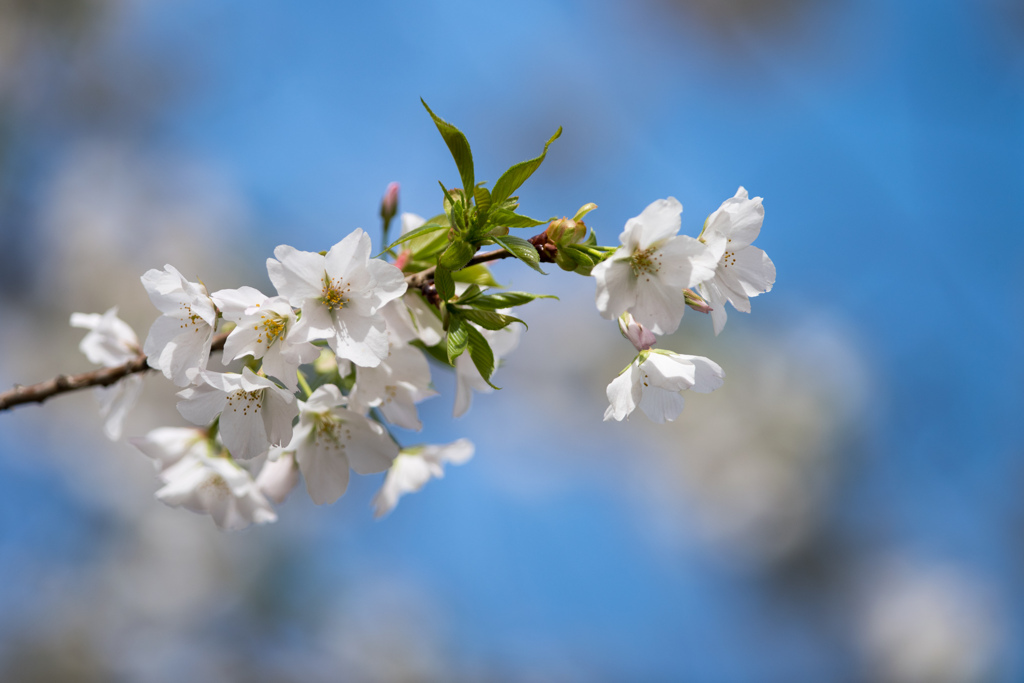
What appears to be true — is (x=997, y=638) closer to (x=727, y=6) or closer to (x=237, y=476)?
(x=727, y=6)

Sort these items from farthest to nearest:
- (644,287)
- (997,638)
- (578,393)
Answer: (578,393) < (997,638) < (644,287)

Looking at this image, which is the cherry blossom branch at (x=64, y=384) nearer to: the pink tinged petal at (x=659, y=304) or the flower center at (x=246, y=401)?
the flower center at (x=246, y=401)

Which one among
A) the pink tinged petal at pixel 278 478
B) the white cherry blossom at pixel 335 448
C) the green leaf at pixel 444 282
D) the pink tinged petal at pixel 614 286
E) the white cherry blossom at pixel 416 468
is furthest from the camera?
the white cherry blossom at pixel 416 468

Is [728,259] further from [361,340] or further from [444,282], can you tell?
[361,340]

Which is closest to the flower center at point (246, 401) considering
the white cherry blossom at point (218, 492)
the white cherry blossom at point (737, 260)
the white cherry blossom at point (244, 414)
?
the white cherry blossom at point (244, 414)

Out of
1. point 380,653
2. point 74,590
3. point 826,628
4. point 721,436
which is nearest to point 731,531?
point 721,436

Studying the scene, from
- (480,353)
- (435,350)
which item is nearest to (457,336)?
(480,353)
